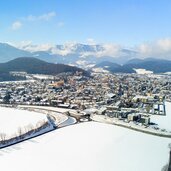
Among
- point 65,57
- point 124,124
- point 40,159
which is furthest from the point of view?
point 65,57

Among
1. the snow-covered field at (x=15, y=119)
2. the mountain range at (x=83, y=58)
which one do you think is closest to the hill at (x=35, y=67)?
the mountain range at (x=83, y=58)

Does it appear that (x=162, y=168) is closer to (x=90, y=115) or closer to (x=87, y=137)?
(x=87, y=137)

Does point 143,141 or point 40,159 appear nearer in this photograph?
point 40,159

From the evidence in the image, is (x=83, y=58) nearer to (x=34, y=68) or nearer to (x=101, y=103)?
(x=34, y=68)

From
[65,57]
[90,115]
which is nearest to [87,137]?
[90,115]

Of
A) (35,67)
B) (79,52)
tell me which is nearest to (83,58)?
(79,52)

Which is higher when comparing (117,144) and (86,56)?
(86,56)

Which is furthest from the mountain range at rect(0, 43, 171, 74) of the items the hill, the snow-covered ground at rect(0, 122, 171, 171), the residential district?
the snow-covered ground at rect(0, 122, 171, 171)

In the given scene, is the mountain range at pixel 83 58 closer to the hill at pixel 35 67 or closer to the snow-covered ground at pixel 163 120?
the hill at pixel 35 67
